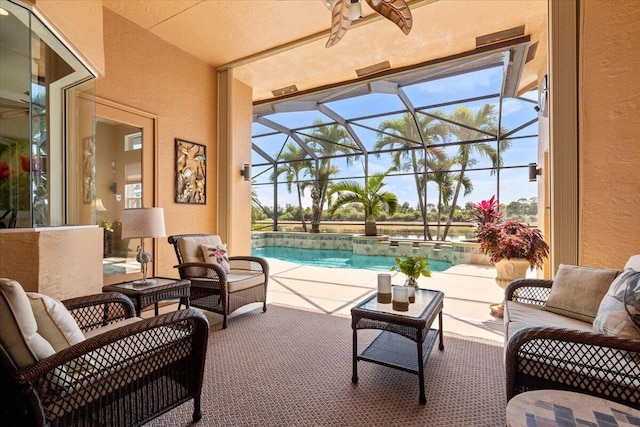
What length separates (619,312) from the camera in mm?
1606

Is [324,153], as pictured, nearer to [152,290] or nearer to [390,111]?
[390,111]

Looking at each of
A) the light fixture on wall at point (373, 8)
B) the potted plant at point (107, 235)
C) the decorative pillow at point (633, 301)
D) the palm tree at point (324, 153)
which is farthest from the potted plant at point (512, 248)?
the palm tree at point (324, 153)

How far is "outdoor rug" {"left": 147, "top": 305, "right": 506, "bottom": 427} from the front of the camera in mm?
1746

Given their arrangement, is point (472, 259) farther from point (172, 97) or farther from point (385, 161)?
point (172, 97)

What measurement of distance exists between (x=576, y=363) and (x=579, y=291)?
0.83m

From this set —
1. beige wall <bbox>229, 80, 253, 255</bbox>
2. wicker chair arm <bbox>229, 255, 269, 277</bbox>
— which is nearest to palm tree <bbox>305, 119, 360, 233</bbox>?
beige wall <bbox>229, 80, 253, 255</bbox>

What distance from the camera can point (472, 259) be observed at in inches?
294

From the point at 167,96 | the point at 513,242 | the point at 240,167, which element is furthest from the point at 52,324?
the point at 240,167

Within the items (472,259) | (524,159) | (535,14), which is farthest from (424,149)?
(535,14)

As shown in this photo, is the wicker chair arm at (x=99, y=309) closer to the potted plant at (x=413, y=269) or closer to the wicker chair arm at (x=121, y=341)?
the wicker chair arm at (x=121, y=341)

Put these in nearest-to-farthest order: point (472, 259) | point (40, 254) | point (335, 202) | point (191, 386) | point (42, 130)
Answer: point (191, 386)
point (40, 254)
point (42, 130)
point (472, 259)
point (335, 202)

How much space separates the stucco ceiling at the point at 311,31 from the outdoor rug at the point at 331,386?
338cm

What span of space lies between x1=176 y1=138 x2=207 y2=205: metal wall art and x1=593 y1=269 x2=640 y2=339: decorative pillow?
167 inches

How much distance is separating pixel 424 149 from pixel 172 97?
696 cm
